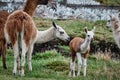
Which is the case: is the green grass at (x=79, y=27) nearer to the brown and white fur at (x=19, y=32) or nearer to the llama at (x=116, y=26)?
the llama at (x=116, y=26)

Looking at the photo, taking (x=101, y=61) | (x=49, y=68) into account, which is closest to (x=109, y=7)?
(x=101, y=61)

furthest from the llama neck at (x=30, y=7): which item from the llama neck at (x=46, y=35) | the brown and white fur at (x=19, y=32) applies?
the brown and white fur at (x=19, y=32)

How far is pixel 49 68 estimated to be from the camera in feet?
46.9

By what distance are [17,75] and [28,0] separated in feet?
10.5

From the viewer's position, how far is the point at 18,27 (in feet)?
40.1

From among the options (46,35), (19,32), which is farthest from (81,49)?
(46,35)

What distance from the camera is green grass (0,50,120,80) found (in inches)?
475

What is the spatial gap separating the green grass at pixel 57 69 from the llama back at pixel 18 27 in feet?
3.27

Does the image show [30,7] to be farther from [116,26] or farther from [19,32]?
[116,26]

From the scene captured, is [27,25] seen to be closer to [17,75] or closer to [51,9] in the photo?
[17,75]

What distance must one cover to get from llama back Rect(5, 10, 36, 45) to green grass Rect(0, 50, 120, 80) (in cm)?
100

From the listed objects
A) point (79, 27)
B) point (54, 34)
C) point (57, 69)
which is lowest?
point (79, 27)

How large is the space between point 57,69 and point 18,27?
7.90 ft

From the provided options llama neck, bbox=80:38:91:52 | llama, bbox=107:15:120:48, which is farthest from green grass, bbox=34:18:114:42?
llama neck, bbox=80:38:91:52
